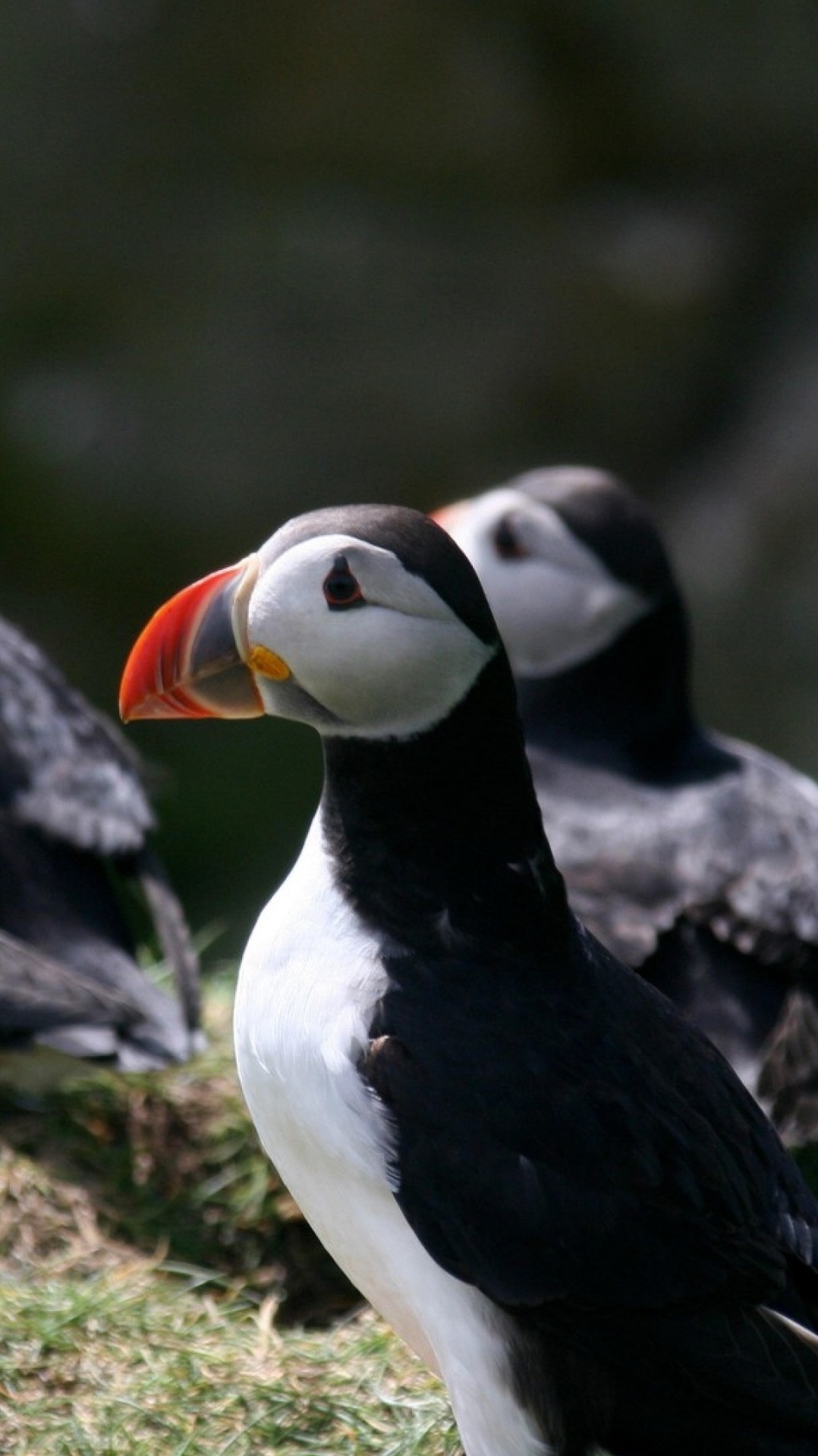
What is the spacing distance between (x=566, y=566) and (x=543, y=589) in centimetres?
8

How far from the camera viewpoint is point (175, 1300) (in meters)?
3.32

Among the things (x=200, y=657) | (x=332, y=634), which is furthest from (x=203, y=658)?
(x=332, y=634)

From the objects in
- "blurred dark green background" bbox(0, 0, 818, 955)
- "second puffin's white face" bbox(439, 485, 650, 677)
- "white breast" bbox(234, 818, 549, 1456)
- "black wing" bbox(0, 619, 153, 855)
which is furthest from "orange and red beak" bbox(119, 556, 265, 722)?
"blurred dark green background" bbox(0, 0, 818, 955)

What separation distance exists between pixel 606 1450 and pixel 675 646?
2.41 m

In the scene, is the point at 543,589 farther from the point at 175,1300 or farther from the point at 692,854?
the point at 175,1300

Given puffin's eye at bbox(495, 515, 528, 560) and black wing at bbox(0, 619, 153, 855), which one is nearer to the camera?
black wing at bbox(0, 619, 153, 855)

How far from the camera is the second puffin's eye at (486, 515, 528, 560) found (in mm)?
4551

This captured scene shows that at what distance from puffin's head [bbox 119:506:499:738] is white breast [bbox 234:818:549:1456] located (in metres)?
0.27

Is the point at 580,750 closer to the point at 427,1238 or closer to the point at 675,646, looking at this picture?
the point at 675,646

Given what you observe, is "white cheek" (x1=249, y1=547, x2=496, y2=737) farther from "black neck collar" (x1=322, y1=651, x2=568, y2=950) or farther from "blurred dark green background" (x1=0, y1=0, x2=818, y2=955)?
"blurred dark green background" (x1=0, y1=0, x2=818, y2=955)

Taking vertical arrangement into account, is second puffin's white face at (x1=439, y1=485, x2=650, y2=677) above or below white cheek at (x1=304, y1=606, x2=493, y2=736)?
below

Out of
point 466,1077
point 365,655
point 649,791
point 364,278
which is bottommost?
point 364,278

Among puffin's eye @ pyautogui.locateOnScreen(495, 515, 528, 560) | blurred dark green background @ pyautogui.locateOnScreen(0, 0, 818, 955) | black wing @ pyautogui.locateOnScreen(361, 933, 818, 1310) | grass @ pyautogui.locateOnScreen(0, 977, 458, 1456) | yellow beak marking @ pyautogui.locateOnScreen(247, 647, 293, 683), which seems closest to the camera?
black wing @ pyautogui.locateOnScreen(361, 933, 818, 1310)

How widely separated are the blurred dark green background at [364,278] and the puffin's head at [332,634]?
20.3 feet
